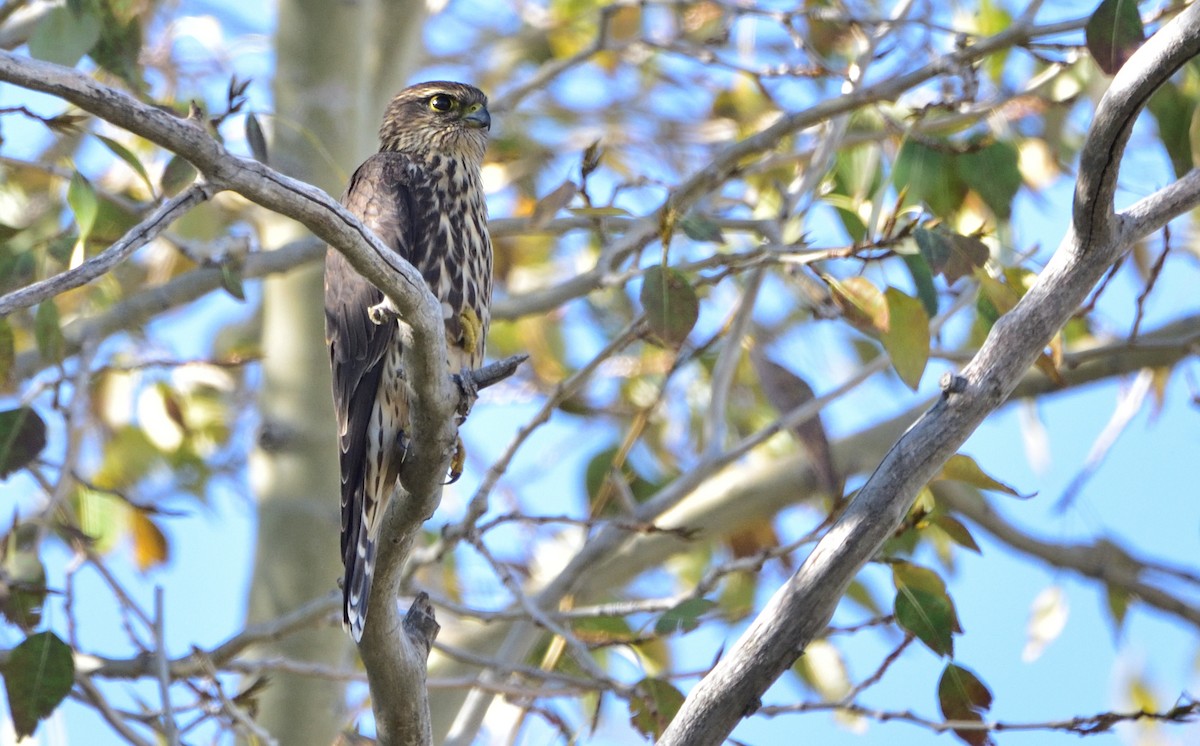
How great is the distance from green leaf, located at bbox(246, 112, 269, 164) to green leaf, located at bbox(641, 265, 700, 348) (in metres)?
0.90

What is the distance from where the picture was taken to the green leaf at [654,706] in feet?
10.2

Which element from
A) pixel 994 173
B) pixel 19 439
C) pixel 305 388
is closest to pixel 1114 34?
pixel 994 173

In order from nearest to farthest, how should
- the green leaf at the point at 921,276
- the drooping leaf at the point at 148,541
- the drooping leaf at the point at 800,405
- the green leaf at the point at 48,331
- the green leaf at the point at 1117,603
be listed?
the green leaf at the point at 921,276 < the drooping leaf at the point at 800,405 < the green leaf at the point at 48,331 < the green leaf at the point at 1117,603 < the drooping leaf at the point at 148,541

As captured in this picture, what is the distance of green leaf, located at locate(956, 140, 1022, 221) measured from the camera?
349 centimetres

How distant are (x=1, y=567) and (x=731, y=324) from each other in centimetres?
191

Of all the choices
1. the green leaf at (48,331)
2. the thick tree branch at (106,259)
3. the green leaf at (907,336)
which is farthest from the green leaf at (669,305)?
the green leaf at (48,331)

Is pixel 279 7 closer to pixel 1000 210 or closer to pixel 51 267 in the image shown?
pixel 51 267

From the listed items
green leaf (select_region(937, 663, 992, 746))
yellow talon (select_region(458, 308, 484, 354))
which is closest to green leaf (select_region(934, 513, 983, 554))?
green leaf (select_region(937, 663, 992, 746))

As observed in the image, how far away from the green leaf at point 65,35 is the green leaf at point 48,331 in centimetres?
58

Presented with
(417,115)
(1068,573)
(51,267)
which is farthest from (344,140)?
(1068,573)

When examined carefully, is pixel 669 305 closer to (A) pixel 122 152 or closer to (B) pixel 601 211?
(B) pixel 601 211

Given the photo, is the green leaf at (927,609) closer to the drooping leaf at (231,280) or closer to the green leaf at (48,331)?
the drooping leaf at (231,280)

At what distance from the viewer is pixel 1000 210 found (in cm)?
352

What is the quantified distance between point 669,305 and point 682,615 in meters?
0.71
